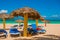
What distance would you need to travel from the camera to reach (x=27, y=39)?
9.25m

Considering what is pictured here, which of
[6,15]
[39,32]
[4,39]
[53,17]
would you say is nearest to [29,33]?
[39,32]

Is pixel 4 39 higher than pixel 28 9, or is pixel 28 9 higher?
pixel 28 9

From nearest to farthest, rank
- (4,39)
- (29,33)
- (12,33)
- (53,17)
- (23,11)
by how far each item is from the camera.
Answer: (4,39) < (23,11) < (12,33) < (29,33) < (53,17)

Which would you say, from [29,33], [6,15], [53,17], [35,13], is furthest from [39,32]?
[53,17]

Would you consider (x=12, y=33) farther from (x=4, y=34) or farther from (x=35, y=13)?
(x=35, y=13)

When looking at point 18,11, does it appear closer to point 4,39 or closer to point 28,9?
point 28,9

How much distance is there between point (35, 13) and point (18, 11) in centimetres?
123

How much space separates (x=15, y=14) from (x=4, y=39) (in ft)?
7.23

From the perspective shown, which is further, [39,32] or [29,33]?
[39,32]

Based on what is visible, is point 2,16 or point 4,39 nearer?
point 4,39

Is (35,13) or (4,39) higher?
(35,13)

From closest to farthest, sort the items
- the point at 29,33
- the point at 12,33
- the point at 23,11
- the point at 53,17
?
the point at 23,11 < the point at 12,33 < the point at 29,33 < the point at 53,17

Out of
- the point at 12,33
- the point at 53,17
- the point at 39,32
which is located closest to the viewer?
the point at 12,33

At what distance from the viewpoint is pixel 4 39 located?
9227mm
